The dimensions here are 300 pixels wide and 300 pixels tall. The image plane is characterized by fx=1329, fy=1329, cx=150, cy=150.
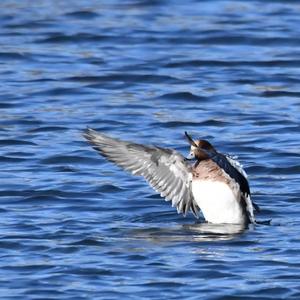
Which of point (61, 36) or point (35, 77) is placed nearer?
point (35, 77)

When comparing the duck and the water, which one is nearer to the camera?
the water

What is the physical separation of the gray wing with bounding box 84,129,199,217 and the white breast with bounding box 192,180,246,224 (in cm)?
17

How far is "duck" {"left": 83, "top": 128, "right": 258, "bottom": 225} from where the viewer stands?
10258 millimetres

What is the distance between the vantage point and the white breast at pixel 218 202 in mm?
10273

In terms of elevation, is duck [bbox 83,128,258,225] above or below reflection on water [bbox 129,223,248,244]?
above

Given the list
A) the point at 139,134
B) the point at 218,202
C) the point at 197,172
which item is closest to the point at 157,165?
the point at 197,172

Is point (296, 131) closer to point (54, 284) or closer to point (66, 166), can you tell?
point (66, 166)

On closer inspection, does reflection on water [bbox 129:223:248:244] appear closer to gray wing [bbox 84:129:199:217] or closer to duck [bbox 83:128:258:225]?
duck [bbox 83:128:258:225]

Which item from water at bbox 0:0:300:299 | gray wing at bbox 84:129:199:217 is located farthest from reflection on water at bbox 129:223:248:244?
gray wing at bbox 84:129:199:217

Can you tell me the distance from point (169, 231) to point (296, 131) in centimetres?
383

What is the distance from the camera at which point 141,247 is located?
9.59m

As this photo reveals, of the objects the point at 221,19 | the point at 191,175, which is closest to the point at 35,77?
the point at 221,19

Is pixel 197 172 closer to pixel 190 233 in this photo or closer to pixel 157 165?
pixel 157 165

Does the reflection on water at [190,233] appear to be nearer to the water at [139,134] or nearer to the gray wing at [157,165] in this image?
the water at [139,134]
